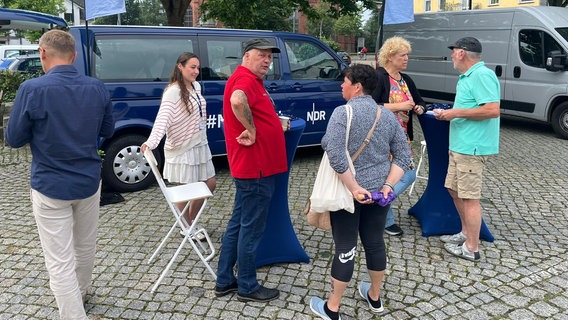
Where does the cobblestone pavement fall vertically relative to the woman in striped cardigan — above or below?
A: below

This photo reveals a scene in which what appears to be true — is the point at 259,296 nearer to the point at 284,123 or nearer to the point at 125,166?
the point at 284,123

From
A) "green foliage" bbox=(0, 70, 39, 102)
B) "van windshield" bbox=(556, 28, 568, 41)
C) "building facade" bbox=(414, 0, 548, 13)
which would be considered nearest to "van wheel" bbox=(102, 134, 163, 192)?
"green foliage" bbox=(0, 70, 39, 102)

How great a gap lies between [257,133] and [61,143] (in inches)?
44.3

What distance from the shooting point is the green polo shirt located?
11.9ft

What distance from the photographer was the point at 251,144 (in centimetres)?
298

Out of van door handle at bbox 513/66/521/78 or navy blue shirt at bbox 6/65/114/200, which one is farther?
van door handle at bbox 513/66/521/78

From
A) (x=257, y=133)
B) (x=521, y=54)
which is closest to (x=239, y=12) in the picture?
(x=521, y=54)

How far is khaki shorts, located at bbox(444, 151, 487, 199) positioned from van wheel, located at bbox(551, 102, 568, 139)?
6.53m

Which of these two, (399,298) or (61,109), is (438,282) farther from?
(61,109)

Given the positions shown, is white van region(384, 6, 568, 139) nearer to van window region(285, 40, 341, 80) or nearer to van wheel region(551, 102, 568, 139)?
van wheel region(551, 102, 568, 139)

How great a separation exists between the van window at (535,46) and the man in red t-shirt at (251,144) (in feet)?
26.7

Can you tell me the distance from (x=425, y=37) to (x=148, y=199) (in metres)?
8.54

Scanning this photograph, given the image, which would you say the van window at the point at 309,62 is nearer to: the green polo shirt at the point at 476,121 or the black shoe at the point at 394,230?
the black shoe at the point at 394,230

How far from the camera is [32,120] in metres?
2.62
